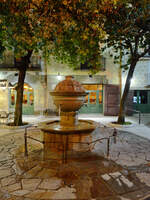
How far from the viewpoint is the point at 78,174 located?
12.5ft

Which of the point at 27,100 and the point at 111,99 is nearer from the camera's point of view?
the point at 111,99

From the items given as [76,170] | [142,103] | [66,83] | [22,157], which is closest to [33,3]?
[66,83]

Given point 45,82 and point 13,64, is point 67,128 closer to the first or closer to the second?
point 45,82

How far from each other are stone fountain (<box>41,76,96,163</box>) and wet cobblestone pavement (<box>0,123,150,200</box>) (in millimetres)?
293

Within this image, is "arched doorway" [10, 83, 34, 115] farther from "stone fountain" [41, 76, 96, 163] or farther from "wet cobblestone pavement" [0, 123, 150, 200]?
"stone fountain" [41, 76, 96, 163]

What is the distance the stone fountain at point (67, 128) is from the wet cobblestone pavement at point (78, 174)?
0.29 metres

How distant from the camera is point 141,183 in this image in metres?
3.50

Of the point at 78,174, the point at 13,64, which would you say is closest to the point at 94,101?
the point at 13,64

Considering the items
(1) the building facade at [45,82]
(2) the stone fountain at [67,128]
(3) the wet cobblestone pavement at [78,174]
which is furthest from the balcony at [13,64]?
(3) the wet cobblestone pavement at [78,174]

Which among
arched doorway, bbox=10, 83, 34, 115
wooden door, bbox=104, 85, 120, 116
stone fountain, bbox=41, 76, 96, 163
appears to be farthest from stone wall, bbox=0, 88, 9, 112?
stone fountain, bbox=41, 76, 96, 163

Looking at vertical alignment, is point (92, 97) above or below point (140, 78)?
below

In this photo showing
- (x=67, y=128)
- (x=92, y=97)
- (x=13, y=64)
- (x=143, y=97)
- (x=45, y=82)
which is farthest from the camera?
(x=143, y=97)

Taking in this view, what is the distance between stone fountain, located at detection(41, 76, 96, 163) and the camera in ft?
16.3

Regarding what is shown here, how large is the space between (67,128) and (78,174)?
1.73m
